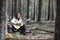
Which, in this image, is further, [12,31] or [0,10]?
[12,31]

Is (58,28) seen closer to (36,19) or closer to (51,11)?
(36,19)

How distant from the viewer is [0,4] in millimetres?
7117

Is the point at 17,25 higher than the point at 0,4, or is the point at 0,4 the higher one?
the point at 0,4

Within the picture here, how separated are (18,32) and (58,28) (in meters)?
7.12

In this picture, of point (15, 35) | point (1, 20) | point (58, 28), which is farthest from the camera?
point (15, 35)

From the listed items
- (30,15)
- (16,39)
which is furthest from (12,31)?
(30,15)

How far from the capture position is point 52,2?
66.9 feet

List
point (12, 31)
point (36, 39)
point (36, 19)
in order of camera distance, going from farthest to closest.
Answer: point (36, 19)
point (12, 31)
point (36, 39)

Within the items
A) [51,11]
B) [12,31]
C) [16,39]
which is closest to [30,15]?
[51,11]

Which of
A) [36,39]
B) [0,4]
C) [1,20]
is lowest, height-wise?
[36,39]

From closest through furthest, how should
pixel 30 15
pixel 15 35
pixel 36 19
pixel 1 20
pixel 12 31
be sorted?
pixel 1 20 < pixel 15 35 < pixel 12 31 < pixel 36 19 < pixel 30 15

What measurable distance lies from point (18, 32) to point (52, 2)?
10.1m

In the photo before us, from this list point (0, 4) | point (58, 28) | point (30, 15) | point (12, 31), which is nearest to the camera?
point (58, 28)

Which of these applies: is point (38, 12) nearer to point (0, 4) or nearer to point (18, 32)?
point (18, 32)
